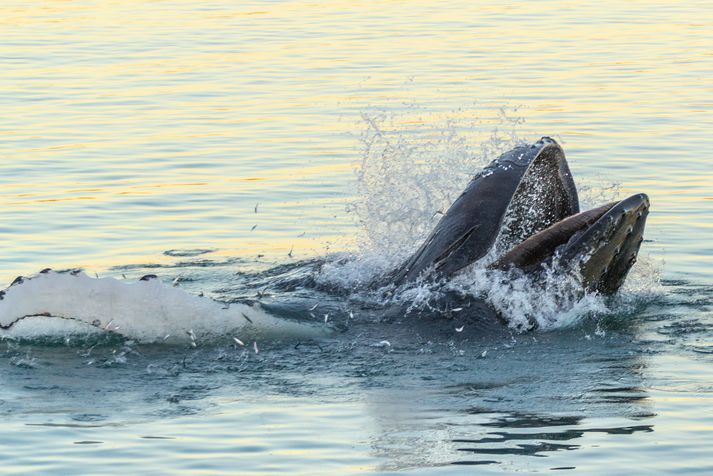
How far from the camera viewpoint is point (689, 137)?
19844mm

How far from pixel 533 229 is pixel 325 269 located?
1.99 m

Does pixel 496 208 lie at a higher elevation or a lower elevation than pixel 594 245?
higher

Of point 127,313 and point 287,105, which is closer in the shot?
point 127,313

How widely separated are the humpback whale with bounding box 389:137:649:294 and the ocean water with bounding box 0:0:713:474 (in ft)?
0.65

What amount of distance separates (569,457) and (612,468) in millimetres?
254

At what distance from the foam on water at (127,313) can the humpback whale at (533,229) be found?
1089mm

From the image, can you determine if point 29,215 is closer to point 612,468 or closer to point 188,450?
point 188,450

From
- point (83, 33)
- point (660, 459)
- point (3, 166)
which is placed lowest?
point (660, 459)

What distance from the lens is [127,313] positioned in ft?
33.4

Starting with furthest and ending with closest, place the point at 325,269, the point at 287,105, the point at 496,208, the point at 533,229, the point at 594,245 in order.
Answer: the point at 287,105
the point at 325,269
the point at 533,229
the point at 496,208
the point at 594,245

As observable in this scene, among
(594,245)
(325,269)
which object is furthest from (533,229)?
(325,269)

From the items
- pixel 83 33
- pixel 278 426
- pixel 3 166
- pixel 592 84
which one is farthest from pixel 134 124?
pixel 278 426

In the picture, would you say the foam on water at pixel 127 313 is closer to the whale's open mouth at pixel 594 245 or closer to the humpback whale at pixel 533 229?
the humpback whale at pixel 533 229

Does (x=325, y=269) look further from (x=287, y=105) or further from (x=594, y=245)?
(x=287, y=105)
